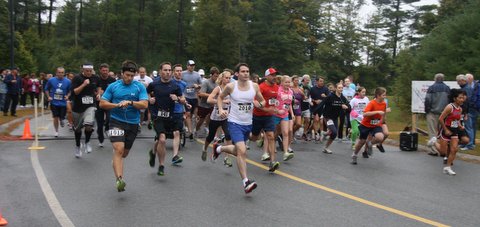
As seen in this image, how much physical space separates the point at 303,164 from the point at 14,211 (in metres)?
6.34

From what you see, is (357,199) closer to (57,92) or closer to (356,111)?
(356,111)

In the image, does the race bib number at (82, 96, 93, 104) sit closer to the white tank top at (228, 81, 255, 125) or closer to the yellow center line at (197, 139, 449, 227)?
the yellow center line at (197, 139, 449, 227)

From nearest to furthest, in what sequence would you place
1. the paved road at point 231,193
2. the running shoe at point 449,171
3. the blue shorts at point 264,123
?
the paved road at point 231,193 → the blue shorts at point 264,123 → the running shoe at point 449,171

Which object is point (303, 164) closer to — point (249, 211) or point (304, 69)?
point (249, 211)

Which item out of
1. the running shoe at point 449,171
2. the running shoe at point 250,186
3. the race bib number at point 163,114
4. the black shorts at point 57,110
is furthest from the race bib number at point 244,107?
the black shorts at point 57,110

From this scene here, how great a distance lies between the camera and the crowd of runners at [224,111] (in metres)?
8.24

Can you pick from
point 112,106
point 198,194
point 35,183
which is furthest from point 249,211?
point 35,183

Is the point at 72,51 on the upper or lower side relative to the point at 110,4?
lower

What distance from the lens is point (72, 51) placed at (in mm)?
61812

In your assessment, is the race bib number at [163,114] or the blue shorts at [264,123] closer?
the race bib number at [163,114]

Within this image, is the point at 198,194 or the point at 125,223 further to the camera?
the point at 198,194

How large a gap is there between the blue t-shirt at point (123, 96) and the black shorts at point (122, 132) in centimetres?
7

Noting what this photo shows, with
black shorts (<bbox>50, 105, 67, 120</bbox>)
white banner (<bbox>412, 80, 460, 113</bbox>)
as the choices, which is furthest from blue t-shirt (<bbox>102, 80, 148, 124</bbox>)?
white banner (<bbox>412, 80, 460, 113</bbox>)

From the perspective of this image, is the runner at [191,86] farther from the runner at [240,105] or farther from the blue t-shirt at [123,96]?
the blue t-shirt at [123,96]
